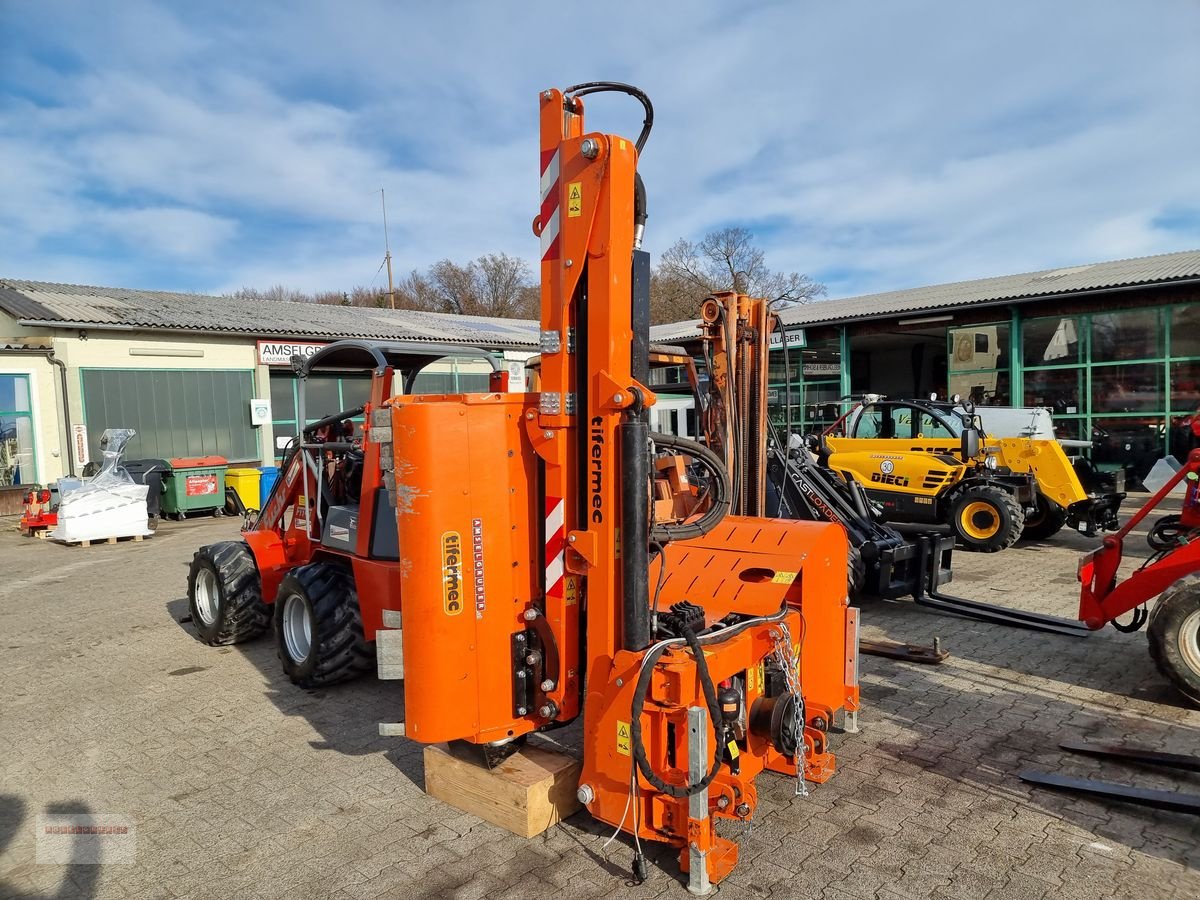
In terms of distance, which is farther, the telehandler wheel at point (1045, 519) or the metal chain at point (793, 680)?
the telehandler wheel at point (1045, 519)

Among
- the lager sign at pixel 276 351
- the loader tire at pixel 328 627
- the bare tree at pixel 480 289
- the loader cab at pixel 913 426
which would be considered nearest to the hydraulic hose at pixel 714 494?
the loader tire at pixel 328 627

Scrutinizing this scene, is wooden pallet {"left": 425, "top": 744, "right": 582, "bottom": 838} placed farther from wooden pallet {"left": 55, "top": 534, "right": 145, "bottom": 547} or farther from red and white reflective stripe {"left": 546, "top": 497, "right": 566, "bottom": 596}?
wooden pallet {"left": 55, "top": 534, "right": 145, "bottom": 547}

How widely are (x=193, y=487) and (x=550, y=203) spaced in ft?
48.7

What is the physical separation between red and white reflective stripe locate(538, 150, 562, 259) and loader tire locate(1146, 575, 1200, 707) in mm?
4190

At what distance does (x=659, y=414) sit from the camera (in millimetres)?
21516

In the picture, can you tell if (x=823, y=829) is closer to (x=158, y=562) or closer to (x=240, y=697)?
(x=240, y=697)

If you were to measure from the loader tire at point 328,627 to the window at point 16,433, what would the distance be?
45.1ft

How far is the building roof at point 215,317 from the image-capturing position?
16.3m

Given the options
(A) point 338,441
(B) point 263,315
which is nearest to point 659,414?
(B) point 263,315

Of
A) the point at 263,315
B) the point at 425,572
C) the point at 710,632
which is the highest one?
the point at 263,315

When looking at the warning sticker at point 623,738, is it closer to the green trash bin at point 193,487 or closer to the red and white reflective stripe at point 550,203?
the red and white reflective stripe at point 550,203

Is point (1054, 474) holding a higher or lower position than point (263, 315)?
lower

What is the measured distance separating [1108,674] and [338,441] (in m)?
5.67

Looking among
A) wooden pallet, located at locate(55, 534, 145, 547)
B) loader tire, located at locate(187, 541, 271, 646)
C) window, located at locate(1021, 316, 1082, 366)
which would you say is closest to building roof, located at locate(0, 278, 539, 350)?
wooden pallet, located at locate(55, 534, 145, 547)
